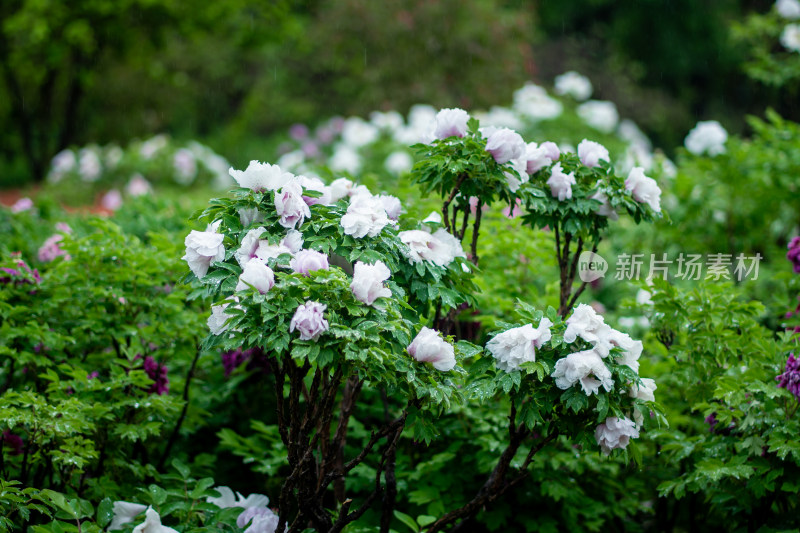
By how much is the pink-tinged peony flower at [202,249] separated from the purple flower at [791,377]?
2103mm

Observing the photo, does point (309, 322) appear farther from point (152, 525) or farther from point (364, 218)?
point (152, 525)

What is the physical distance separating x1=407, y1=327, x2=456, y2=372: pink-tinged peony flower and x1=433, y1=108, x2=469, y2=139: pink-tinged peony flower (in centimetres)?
86

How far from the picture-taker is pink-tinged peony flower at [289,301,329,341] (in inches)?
87.0

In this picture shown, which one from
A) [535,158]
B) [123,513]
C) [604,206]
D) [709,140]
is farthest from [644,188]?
[709,140]

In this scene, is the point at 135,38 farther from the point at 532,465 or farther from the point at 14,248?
the point at 532,465

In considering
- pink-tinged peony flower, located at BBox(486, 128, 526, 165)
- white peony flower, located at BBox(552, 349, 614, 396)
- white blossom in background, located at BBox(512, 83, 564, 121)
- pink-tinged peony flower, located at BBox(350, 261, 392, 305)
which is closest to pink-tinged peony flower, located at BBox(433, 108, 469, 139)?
pink-tinged peony flower, located at BBox(486, 128, 526, 165)

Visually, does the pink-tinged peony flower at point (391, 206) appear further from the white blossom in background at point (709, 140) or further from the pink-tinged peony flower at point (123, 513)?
the white blossom in background at point (709, 140)

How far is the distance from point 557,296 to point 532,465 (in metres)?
0.95

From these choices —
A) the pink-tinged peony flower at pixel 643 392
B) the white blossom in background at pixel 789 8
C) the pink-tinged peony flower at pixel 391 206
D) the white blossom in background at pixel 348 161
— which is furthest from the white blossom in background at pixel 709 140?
the pink-tinged peony flower at pixel 391 206

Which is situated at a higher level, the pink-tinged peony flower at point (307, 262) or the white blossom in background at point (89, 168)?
the white blossom in background at point (89, 168)

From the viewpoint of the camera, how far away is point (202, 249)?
2.37m

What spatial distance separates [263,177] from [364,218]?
1.13 ft

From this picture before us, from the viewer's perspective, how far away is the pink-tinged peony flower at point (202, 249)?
2.37 metres

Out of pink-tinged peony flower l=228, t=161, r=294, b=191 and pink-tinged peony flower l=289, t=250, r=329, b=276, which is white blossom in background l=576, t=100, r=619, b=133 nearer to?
pink-tinged peony flower l=228, t=161, r=294, b=191
